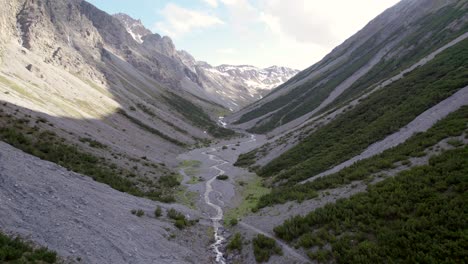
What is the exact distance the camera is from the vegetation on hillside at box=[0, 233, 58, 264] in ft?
37.9

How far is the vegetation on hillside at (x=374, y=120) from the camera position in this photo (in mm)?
34000

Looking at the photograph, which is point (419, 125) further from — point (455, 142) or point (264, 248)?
point (264, 248)

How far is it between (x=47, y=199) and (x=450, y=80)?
41.9 meters

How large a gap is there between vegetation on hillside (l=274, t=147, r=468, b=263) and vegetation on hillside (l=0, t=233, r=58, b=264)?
13332mm

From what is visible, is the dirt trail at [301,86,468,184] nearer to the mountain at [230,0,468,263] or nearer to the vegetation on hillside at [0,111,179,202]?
the mountain at [230,0,468,263]

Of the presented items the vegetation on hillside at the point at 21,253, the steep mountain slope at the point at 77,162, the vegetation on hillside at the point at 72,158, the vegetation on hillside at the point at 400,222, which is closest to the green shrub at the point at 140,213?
the steep mountain slope at the point at 77,162

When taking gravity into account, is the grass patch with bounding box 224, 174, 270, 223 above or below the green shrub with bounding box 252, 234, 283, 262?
below

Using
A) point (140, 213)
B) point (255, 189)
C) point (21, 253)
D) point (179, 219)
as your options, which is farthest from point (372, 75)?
point (21, 253)

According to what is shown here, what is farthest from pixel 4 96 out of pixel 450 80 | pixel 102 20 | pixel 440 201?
pixel 102 20

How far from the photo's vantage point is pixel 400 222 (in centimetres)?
1616

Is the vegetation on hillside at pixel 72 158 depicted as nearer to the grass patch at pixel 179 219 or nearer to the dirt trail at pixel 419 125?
the grass patch at pixel 179 219

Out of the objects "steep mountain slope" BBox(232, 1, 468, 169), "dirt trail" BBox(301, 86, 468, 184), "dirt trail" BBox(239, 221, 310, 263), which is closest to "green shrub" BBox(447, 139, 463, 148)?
"dirt trail" BBox(301, 86, 468, 184)

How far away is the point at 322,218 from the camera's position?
66.0 ft

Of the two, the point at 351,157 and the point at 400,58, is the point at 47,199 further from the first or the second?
→ the point at 400,58
